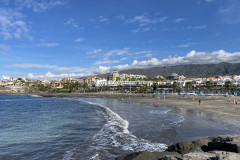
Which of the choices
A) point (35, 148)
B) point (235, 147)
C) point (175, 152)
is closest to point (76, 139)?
point (35, 148)

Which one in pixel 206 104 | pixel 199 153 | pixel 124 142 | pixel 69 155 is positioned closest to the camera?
pixel 199 153

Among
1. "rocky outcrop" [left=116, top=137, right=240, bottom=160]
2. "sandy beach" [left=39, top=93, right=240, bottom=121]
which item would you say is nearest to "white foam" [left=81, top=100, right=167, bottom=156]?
"rocky outcrop" [left=116, top=137, right=240, bottom=160]

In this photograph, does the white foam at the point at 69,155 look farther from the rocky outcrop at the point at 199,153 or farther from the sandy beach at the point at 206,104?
the sandy beach at the point at 206,104

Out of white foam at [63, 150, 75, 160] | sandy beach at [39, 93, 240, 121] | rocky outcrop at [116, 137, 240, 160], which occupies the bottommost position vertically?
sandy beach at [39, 93, 240, 121]

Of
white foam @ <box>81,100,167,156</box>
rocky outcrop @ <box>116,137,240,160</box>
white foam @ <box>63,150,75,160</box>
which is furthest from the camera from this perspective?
white foam @ <box>81,100,167,156</box>

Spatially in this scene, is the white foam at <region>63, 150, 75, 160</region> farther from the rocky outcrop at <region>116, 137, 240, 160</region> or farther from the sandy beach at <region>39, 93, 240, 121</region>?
the sandy beach at <region>39, 93, 240, 121</region>

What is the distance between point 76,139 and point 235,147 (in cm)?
961

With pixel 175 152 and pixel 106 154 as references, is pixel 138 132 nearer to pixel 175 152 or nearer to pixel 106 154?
pixel 106 154

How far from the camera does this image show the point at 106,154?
9.88m

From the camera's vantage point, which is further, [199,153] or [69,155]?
[69,155]

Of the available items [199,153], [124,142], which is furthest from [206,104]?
[199,153]

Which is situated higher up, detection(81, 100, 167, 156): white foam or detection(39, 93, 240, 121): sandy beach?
detection(81, 100, 167, 156): white foam

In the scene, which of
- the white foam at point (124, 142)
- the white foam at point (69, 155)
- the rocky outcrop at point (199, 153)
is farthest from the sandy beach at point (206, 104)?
the white foam at point (69, 155)

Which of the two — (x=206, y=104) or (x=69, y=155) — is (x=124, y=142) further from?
(x=206, y=104)
